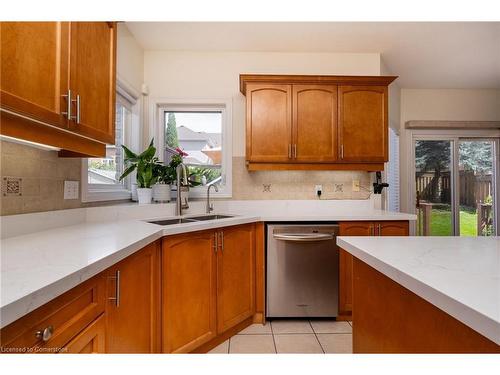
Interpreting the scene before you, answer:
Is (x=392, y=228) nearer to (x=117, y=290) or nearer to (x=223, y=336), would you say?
(x=223, y=336)

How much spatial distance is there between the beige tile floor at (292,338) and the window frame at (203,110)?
130 centimetres

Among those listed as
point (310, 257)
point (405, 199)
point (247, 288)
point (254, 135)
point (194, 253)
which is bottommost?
point (247, 288)

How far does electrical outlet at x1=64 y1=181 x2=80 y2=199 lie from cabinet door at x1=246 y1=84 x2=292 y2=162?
4.57 feet

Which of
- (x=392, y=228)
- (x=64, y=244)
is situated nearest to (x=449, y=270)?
(x=64, y=244)

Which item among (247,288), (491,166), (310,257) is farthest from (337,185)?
(491,166)

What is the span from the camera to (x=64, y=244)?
1.08 meters

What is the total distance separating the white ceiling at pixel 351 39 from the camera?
245 cm

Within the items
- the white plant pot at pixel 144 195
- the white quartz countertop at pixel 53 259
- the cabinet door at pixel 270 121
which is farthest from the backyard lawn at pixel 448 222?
the white quartz countertop at pixel 53 259

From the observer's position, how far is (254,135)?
8.48 feet

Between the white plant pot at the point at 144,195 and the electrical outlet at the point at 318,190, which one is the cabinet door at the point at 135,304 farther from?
the electrical outlet at the point at 318,190

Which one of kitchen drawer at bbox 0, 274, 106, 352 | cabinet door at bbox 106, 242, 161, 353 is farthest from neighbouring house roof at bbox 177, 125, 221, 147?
kitchen drawer at bbox 0, 274, 106, 352

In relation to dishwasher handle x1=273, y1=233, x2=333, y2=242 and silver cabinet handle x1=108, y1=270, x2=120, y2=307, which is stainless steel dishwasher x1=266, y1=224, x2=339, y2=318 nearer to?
dishwasher handle x1=273, y1=233, x2=333, y2=242

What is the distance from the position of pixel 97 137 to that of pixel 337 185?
90.0 inches
